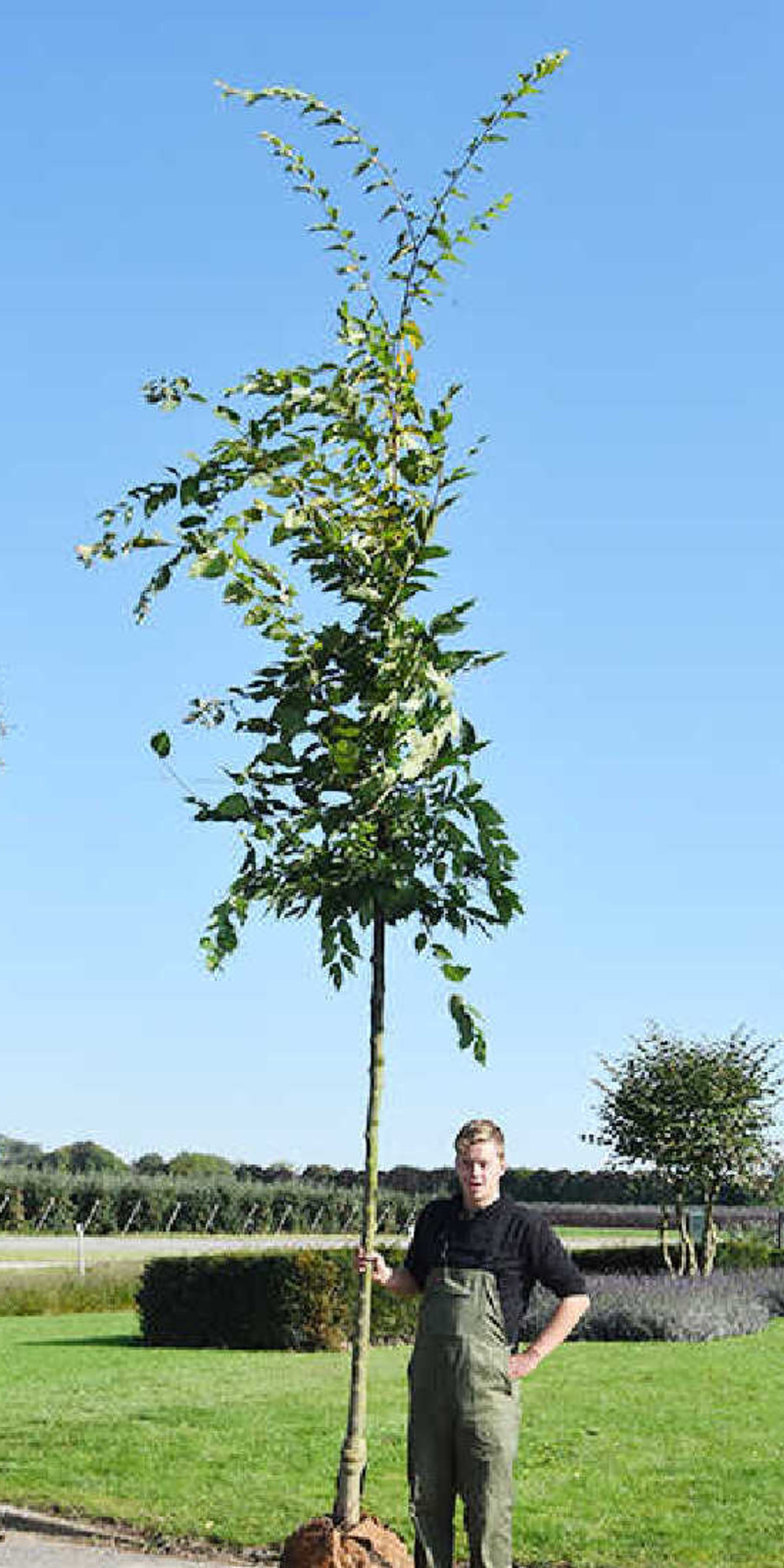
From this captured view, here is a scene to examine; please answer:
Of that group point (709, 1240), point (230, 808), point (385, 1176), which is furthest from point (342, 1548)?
point (385, 1176)

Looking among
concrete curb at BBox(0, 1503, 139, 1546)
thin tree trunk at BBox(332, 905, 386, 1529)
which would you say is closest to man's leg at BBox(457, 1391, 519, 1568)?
thin tree trunk at BBox(332, 905, 386, 1529)

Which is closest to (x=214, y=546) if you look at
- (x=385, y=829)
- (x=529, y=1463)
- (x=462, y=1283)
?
(x=385, y=829)

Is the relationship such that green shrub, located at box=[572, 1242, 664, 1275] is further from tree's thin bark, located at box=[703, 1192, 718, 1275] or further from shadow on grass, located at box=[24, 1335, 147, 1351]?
shadow on grass, located at box=[24, 1335, 147, 1351]

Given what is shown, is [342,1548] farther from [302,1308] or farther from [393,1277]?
[302,1308]

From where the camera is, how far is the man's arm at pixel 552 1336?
5.84 metres

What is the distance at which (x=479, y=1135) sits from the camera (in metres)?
5.96

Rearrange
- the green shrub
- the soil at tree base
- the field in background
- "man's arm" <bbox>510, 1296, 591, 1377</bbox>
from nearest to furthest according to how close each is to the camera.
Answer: "man's arm" <bbox>510, 1296, 591, 1377</bbox>, the soil at tree base, the green shrub, the field in background

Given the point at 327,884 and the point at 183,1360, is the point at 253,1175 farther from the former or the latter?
the point at 327,884

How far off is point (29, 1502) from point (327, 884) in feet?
16.2

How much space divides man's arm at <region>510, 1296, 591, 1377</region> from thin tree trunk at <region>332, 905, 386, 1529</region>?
755mm

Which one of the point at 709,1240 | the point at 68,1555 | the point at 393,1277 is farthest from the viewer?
the point at 709,1240

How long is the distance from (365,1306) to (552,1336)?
108cm

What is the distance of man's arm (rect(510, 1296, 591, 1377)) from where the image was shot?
5.84 metres

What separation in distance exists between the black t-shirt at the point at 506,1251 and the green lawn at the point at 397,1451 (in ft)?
9.96
